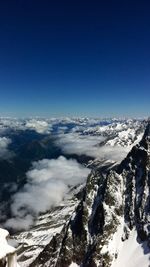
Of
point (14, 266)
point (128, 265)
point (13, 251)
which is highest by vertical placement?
point (13, 251)

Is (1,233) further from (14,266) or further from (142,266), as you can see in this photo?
(142,266)

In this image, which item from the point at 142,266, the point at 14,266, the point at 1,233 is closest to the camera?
the point at 14,266

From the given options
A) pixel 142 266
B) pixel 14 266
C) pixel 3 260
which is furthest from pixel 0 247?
pixel 142 266

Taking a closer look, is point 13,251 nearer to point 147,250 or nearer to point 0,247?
point 0,247

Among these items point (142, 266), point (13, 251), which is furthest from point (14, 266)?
point (142, 266)

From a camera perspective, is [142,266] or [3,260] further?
[142,266]

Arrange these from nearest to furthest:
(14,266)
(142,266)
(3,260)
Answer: (3,260), (14,266), (142,266)

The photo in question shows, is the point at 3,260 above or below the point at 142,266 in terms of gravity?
above

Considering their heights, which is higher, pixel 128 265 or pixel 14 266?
pixel 14 266

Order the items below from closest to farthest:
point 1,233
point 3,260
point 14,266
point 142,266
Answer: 1. point 3,260
2. point 14,266
3. point 1,233
4. point 142,266
